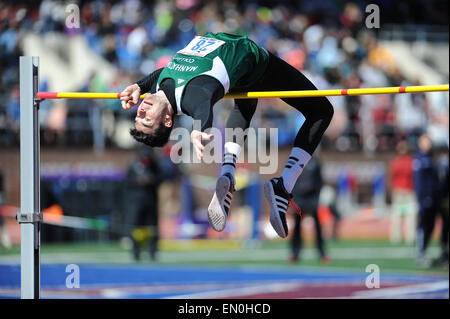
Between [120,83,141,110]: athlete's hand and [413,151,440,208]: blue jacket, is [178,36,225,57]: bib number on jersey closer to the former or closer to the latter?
[120,83,141,110]: athlete's hand

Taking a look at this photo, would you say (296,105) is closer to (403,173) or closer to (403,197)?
(403,173)

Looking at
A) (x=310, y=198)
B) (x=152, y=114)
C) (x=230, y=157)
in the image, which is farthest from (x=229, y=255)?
(x=152, y=114)

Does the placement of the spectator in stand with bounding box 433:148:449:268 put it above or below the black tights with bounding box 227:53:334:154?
below

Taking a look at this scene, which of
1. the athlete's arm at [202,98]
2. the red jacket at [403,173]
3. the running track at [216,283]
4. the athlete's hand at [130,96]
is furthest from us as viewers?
the red jacket at [403,173]

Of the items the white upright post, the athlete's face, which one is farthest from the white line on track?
the athlete's face

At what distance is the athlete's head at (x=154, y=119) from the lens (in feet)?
18.9

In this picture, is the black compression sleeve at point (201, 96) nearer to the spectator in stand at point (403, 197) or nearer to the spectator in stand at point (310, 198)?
the spectator in stand at point (310, 198)

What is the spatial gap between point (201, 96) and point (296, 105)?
128 cm

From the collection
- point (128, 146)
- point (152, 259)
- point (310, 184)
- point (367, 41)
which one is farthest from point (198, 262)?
point (367, 41)

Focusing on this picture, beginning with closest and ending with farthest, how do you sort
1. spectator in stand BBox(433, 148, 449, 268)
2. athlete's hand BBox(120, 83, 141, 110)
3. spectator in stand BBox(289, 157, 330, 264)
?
athlete's hand BBox(120, 83, 141, 110) < spectator in stand BBox(433, 148, 449, 268) < spectator in stand BBox(289, 157, 330, 264)

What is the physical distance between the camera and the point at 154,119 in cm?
578

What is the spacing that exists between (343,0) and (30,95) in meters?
17.1

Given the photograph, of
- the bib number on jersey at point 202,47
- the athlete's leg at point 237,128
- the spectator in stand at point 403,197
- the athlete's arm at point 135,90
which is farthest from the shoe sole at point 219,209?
the spectator in stand at point 403,197

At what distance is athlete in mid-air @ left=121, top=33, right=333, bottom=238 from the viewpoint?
5699 mm
